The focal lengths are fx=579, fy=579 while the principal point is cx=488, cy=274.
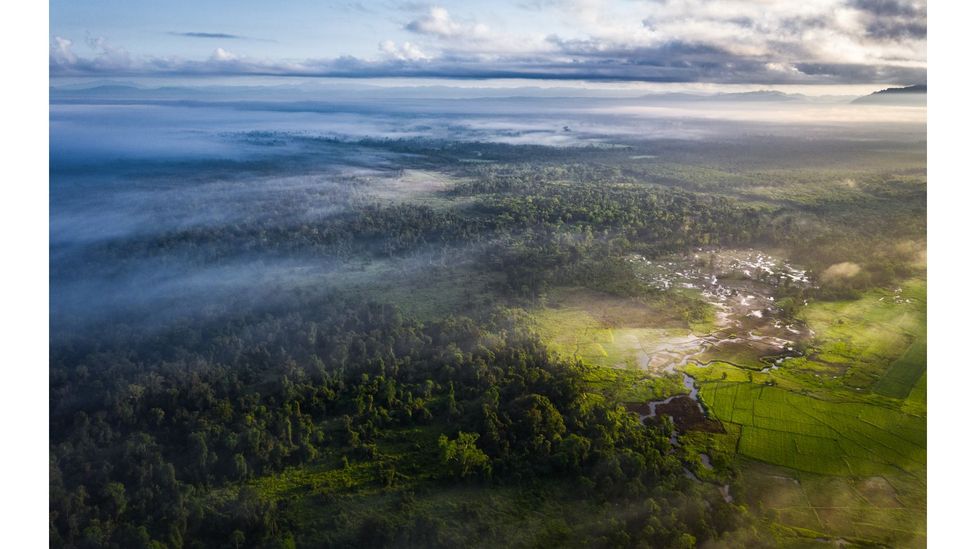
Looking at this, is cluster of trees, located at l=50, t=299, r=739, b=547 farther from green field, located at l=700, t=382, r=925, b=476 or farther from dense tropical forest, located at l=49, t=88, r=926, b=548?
green field, located at l=700, t=382, r=925, b=476

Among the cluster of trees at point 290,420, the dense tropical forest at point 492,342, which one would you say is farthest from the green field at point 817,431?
the cluster of trees at point 290,420

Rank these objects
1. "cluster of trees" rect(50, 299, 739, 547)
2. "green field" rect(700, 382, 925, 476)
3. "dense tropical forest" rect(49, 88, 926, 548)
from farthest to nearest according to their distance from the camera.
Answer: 1. "green field" rect(700, 382, 925, 476)
2. "dense tropical forest" rect(49, 88, 926, 548)
3. "cluster of trees" rect(50, 299, 739, 547)

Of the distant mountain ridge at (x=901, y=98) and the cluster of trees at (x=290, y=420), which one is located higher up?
the distant mountain ridge at (x=901, y=98)

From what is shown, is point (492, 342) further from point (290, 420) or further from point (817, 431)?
point (817, 431)

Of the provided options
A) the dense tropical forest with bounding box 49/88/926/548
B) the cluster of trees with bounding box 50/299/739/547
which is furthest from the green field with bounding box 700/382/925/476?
the cluster of trees with bounding box 50/299/739/547

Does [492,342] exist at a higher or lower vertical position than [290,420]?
higher

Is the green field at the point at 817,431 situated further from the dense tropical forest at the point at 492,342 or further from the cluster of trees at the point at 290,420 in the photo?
the cluster of trees at the point at 290,420

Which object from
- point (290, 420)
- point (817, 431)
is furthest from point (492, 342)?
point (817, 431)

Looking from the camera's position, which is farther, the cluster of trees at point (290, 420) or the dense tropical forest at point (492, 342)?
the dense tropical forest at point (492, 342)
